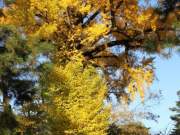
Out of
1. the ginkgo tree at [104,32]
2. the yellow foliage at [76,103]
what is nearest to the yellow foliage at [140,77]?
the ginkgo tree at [104,32]

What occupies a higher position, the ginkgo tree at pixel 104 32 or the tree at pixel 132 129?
the ginkgo tree at pixel 104 32

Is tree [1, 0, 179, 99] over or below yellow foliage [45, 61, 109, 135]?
over

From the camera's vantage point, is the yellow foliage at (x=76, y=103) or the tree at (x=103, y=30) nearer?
the yellow foliage at (x=76, y=103)

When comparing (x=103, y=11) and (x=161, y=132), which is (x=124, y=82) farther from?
(x=161, y=132)

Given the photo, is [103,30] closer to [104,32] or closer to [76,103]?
[104,32]

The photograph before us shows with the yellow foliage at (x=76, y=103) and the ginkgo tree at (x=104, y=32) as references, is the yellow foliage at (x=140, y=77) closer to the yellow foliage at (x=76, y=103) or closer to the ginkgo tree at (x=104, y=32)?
the ginkgo tree at (x=104, y=32)

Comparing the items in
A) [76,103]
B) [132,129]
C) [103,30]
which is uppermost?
[103,30]

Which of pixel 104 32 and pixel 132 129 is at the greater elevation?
pixel 104 32

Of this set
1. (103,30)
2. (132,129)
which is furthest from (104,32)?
(132,129)

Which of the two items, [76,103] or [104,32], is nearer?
[76,103]

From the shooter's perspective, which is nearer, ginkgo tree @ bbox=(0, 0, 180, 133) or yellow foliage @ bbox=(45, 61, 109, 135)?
yellow foliage @ bbox=(45, 61, 109, 135)

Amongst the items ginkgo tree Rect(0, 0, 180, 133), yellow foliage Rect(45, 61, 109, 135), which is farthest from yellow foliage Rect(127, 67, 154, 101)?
yellow foliage Rect(45, 61, 109, 135)

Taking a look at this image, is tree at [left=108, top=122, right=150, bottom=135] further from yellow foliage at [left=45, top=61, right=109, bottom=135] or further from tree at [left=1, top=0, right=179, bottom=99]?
yellow foliage at [left=45, top=61, right=109, bottom=135]

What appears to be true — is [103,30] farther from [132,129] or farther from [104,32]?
[132,129]
